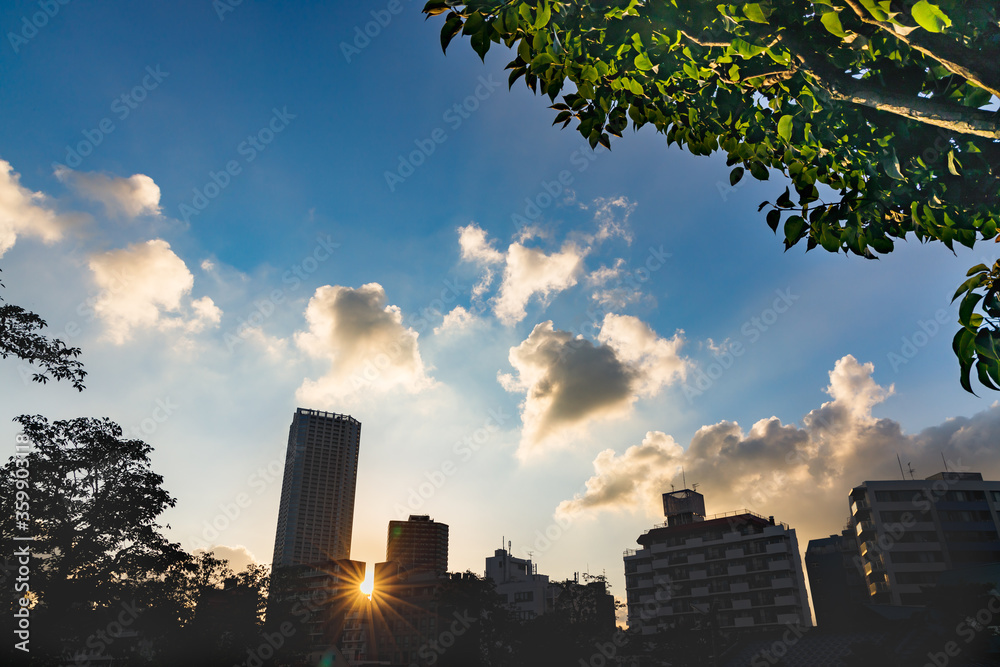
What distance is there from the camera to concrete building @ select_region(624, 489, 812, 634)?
201 ft

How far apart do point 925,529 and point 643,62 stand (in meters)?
77.2

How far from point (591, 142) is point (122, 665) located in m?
29.3

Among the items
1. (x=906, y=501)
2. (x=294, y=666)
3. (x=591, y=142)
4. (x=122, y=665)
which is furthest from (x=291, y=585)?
(x=906, y=501)

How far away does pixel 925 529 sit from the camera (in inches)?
2397

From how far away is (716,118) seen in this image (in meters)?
3.78

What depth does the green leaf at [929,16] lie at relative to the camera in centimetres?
201

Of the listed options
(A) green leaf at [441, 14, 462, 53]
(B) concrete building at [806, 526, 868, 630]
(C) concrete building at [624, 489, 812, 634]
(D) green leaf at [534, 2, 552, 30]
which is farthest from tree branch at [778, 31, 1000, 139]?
(C) concrete building at [624, 489, 812, 634]

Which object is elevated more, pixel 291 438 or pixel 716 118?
pixel 291 438

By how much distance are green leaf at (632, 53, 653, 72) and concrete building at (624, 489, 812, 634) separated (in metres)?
64.8

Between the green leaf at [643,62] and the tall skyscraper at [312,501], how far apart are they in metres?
202

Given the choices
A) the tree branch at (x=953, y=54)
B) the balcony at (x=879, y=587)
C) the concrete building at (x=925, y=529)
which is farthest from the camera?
the balcony at (x=879, y=587)

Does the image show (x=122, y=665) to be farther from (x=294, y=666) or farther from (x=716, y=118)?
(x=716, y=118)
